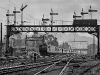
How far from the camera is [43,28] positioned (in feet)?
180

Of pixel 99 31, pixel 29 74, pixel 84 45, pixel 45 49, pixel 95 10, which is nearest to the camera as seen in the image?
pixel 29 74

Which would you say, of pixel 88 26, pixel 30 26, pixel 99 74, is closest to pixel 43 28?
pixel 30 26

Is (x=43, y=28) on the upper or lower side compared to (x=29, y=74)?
upper

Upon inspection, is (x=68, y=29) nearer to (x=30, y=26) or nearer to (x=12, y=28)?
(x=30, y=26)

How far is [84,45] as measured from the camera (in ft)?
532

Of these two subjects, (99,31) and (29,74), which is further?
(99,31)

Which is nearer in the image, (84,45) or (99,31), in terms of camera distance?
(99,31)

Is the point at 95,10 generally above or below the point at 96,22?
above

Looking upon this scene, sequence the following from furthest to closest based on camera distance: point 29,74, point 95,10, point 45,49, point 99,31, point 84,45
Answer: point 84,45 < point 45,49 < point 95,10 < point 99,31 < point 29,74

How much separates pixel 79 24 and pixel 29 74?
36964 mm

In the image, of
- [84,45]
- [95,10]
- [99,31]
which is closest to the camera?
[99,31]

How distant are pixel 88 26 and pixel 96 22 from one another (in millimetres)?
2140

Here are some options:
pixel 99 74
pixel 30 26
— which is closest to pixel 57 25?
Result: pixel 30 26

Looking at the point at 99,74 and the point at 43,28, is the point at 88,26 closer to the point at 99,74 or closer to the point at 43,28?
the point at 43,28
